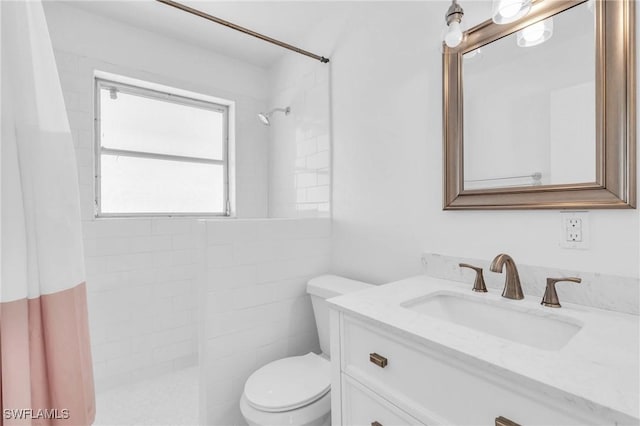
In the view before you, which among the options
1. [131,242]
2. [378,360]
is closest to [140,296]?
[131,242]

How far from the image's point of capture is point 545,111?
Result: 1117 mm

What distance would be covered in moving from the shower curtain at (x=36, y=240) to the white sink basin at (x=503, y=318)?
97 centimetres

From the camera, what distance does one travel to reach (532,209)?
114cm

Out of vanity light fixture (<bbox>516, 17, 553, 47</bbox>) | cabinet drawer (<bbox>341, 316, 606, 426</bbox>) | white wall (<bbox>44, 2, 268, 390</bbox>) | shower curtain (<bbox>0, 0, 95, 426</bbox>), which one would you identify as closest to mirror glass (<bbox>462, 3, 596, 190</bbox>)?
vanity light fixture (<bbox>516, 17, 553, 47</bbox>)

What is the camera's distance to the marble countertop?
0.56 metres

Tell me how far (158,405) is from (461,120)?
239cm

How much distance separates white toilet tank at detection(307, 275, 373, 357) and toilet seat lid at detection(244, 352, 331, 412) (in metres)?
0.15

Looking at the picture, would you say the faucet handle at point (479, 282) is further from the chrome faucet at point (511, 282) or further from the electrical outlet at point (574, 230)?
the electrical outlet at point (574, 230)

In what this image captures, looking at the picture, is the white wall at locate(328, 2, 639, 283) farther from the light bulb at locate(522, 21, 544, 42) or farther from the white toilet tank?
the light bulb at locate(522, 21, 544, 42)

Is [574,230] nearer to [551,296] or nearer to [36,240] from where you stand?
[551,296]

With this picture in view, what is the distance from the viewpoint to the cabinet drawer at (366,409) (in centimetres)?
91

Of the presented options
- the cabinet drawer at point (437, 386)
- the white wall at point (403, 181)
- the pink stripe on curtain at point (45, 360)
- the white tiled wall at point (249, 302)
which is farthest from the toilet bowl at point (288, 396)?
the pink stripe on curtain at point (45, 360)

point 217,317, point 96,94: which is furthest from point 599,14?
point 96,94

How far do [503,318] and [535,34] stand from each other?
106cm
